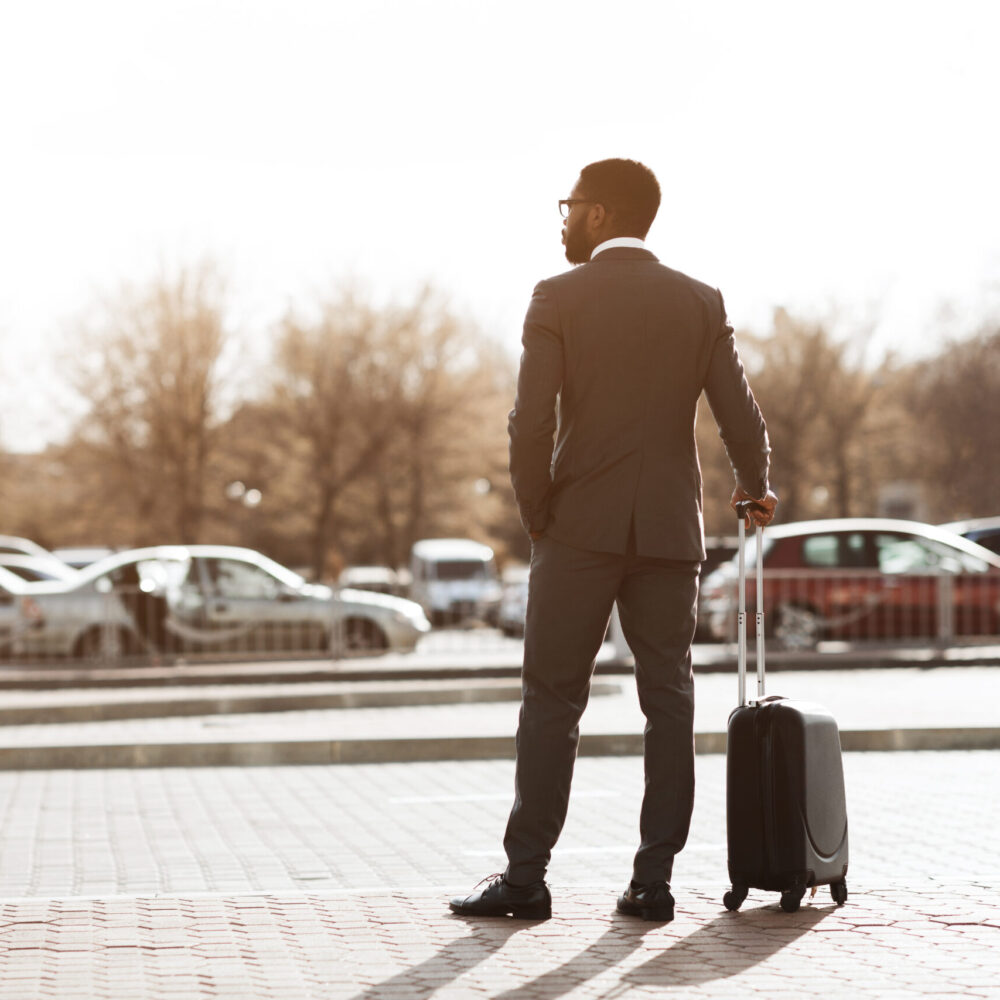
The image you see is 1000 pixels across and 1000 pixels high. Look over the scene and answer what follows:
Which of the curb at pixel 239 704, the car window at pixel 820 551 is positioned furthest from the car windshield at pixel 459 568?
the curb at pixel 239 704

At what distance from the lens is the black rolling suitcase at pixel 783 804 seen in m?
4.90

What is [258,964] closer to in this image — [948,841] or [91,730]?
[948,841]

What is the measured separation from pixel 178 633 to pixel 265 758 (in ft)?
29.4

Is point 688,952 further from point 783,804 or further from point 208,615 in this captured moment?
point 208,615

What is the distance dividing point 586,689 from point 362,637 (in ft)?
47.5

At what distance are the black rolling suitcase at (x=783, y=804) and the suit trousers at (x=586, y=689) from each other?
147 mm

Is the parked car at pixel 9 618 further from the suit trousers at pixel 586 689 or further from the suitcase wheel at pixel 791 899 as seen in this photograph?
the suitcase wheel at pixel 791 899

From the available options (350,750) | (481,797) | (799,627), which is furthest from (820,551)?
(481,797)

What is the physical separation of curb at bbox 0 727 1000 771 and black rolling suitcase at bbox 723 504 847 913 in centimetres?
524

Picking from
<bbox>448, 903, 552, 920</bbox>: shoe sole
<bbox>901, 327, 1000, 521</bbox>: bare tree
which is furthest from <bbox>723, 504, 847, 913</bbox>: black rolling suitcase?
<bbox>901, 327, 1000, 521</bbox>: bare tree

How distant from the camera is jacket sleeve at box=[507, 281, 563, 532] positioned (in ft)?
15.8

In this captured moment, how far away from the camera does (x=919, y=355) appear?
4825 cm

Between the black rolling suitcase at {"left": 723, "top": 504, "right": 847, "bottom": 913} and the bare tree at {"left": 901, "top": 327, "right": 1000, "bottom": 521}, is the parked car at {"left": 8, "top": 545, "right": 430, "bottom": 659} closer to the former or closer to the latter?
the black rolling suitcase at {"left": 723, "top": 504, "right": 847, "bottom": 913}

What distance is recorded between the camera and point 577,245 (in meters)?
5.15
